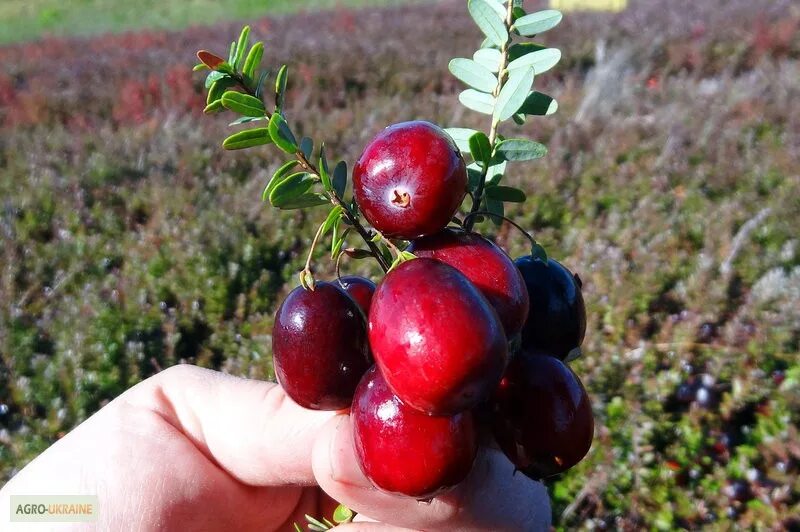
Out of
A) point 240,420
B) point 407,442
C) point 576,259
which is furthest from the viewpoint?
point 576,259

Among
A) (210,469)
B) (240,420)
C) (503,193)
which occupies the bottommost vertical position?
(210,469)

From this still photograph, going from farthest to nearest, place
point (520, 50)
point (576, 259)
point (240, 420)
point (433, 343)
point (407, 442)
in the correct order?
point (576, 259) → point (240, 420) → point (520, 50) → point (407, 442) → point (433, 343)

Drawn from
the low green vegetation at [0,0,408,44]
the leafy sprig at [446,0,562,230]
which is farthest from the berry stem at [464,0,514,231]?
the low green vegetation at [0,0,408,44]

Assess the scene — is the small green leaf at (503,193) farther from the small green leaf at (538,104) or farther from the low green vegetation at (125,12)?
the low green vegetation at (125,12)

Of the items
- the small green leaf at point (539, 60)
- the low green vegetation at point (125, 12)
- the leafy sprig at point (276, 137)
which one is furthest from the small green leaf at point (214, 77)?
the low green vegetation at point (125, 12)

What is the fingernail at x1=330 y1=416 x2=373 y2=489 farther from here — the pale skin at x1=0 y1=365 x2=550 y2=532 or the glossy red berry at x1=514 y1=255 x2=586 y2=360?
the glossy red berry at x1=514 y1=255 x2=586 y2=360

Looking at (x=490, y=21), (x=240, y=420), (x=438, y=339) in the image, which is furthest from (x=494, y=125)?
(x=240, y=420)

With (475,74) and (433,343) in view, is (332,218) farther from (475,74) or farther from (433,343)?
(475,74)
